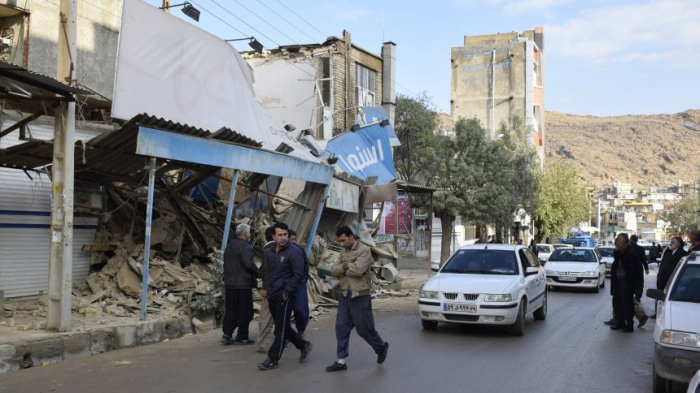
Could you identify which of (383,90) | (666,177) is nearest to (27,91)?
(383,90)

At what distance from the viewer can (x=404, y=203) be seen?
3447 centimetres

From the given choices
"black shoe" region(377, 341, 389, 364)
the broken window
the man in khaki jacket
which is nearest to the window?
the broken window

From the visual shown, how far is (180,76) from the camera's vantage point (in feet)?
42.7

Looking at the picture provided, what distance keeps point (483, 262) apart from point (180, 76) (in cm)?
705

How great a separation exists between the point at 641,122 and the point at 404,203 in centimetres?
15335

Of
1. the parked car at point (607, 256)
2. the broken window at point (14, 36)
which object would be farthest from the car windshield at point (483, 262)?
the parked car at point (607, 256)

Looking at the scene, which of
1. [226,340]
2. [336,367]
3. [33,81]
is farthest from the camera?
[226,340]

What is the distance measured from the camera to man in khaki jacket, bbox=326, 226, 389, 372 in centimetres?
767

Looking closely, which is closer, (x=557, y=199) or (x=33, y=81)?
(x=33, y=81)

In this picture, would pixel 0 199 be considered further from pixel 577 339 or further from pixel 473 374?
pixel 577 339

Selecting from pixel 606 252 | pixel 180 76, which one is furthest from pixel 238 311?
pixel 606 252

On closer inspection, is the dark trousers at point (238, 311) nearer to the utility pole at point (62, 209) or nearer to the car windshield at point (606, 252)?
the utility pole at point (62, 209)

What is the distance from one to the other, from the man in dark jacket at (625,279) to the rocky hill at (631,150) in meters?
135

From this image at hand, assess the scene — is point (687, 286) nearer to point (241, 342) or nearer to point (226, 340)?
point (241, 342)
